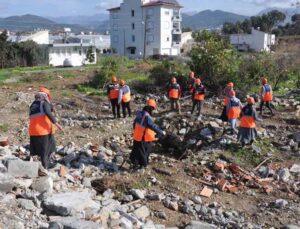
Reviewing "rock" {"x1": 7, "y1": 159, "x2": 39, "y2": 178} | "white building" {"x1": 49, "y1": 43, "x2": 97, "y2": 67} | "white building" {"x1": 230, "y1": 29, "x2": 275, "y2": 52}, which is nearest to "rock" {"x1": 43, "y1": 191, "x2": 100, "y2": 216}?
"rock" {"x1": 7, "y1": 159, "x2": 39, "y2": 178}

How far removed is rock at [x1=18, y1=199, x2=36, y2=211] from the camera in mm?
Answer: 7027

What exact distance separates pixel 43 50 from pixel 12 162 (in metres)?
50.5

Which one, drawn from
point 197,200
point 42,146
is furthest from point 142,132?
point 42,146

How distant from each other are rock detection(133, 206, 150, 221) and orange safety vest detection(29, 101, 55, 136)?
260 centimetres

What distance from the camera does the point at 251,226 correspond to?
8156 millimetres

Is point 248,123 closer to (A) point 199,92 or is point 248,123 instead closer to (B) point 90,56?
(A) point 199,92

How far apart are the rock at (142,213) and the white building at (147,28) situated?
6230 cm

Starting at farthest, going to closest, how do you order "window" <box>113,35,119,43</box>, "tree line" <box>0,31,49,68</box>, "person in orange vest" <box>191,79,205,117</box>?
"window" <box>113,35,119,43</box>, "tree line" <box>0,31,49,68</box>, "person in orange vest" <box>191,79,205,117</box>

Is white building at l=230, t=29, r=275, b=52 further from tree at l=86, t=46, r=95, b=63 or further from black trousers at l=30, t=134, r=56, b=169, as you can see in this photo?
black trousers at l=30, t=134, r=56, b=169

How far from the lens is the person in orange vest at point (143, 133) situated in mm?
10008

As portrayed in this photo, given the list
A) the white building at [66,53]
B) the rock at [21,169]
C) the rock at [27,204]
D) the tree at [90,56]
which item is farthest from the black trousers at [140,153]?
the white building at [66,53]

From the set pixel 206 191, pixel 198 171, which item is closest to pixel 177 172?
pixel 198 171

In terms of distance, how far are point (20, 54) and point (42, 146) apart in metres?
45.0

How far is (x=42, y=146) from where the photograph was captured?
30.8ft
